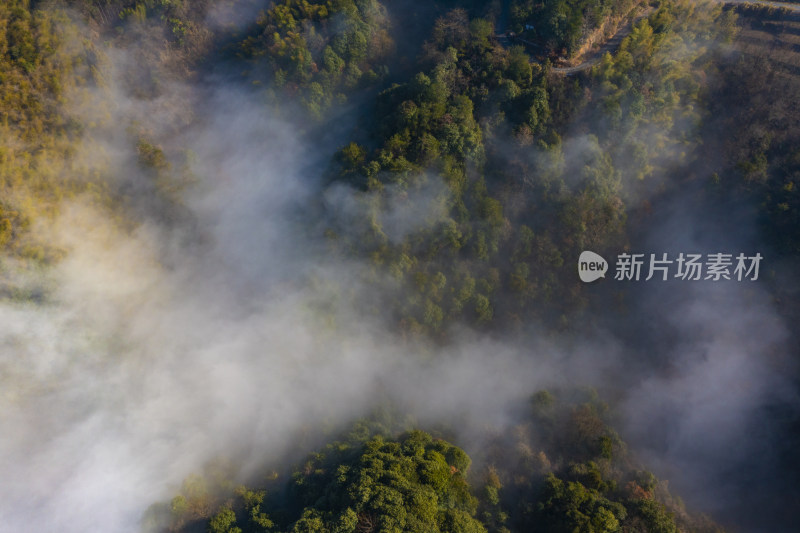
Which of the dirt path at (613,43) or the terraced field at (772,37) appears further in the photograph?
the terraced field at (772,37)

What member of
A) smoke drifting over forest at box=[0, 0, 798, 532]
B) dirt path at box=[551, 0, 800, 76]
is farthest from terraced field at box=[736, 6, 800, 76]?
smoke drifting over forest at box=[0, 0, 798, 532]

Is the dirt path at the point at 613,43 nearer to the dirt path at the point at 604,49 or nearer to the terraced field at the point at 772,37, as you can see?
the dirt path at the point at 604,49

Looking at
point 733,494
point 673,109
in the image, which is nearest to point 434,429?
point 733,494

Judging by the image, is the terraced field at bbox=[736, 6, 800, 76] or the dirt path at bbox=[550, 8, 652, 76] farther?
the terraced field at bbox=[736, 6, 800, 76]

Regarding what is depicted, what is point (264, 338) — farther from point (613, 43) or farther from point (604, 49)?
point (613, 43)

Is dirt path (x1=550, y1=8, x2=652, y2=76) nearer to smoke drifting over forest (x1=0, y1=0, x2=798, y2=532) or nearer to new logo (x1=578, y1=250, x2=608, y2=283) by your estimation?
smoke drifting over forest (x1=0, y1=0, x2=798, y2=532)

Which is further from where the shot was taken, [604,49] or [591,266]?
[604,49]

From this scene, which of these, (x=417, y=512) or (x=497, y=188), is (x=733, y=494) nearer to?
(x=417, y=512)

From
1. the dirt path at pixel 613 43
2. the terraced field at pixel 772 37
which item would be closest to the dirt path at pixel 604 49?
the dirt path at pixel 613 43

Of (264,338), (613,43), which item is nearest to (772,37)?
(613,43)
